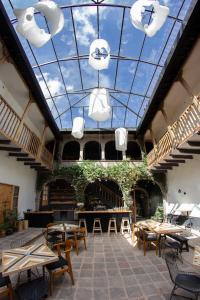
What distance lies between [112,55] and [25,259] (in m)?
9.56

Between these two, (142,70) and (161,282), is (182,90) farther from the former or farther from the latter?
(161,282)

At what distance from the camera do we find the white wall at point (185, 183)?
9.43 m

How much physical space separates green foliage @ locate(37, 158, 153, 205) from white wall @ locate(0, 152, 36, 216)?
3.43 ft

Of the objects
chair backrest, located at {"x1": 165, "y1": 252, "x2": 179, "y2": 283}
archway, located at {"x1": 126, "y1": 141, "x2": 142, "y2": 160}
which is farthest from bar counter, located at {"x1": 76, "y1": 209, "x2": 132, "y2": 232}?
chair backrest, located at {"x1": 165, "y1": 252, "x2": 179, "y2": 283}

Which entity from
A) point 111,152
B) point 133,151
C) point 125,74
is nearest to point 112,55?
point 125,74

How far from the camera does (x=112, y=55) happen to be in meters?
10.5

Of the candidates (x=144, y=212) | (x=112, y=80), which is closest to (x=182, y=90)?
(x=112, y=80)

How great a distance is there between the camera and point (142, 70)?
10898 millimetres

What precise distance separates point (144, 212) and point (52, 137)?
8964mm

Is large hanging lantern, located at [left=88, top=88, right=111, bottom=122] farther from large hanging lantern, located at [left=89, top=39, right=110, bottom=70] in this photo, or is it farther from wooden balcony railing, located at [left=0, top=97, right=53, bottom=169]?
wooden balcony railing, located at [left=0, top=97, right=53, bottom=169]

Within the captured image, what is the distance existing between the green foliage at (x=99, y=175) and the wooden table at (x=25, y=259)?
8.95 meters

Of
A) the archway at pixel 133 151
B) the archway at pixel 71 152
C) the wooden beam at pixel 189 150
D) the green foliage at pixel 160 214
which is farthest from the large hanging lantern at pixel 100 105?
the archway at pixel 71 152

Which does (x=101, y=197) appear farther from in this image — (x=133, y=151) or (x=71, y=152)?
(x=71, y=152)

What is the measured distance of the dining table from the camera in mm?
3398
